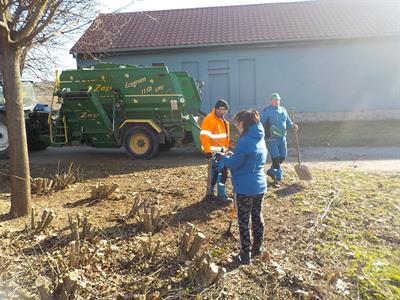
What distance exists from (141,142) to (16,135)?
17.3ft

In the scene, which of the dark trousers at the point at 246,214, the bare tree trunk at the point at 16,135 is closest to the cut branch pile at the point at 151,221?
the dark trousers at the point at 246,214

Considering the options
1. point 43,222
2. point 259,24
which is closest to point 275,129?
point 43,222

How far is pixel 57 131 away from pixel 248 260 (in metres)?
7.75

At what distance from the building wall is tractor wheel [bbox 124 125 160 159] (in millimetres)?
7928

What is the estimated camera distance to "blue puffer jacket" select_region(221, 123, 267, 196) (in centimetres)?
386

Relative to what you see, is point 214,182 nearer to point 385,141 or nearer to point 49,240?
point 49,240

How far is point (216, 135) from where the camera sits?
573 cm

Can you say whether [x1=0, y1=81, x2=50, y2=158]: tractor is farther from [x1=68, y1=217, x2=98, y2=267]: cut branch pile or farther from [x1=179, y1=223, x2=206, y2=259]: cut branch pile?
[x1=179, y1=223, x2=206, y2=259]: cut branch pile

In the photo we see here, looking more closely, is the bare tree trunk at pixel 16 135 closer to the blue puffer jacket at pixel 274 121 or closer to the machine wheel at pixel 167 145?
the blue puffer jacket at pixel 274 121

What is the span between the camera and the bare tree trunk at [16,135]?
4777 millimetres

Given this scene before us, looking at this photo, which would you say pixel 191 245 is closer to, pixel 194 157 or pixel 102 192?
pixel 102 192

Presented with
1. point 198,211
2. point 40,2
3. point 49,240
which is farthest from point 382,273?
point 40,2

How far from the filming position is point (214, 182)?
6.06 m

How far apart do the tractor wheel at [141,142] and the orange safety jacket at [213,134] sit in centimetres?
432
